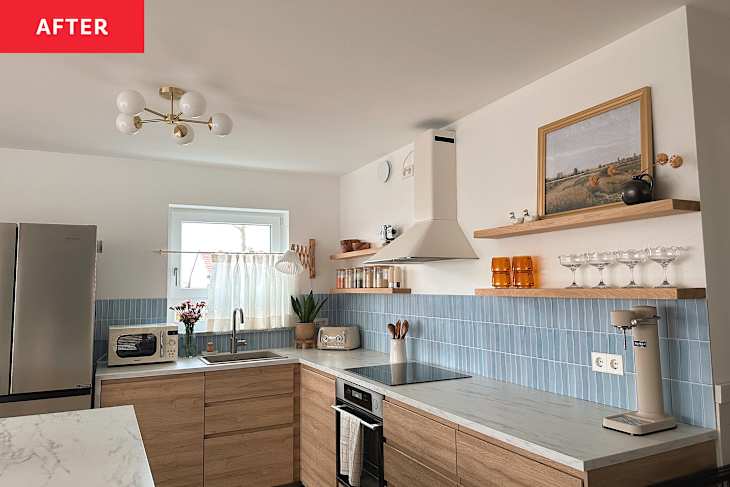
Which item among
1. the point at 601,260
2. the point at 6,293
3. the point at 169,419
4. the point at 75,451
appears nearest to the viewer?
the point at 75,451

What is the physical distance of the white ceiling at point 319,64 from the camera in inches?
74.0

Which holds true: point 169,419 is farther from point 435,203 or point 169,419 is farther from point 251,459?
point 435,203

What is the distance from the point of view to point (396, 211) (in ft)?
12.4

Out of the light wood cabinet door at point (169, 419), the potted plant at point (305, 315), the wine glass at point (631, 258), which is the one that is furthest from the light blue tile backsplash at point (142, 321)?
the wine glass at point (631, 258)

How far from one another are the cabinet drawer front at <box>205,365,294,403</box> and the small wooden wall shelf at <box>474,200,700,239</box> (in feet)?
6.06

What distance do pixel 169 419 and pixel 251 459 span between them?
0.62 meters

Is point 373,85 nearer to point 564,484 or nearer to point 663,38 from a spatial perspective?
point 663,38

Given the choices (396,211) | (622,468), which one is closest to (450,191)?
(396,211)

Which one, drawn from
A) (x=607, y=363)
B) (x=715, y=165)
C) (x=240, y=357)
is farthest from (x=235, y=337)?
(x=715, y=165)

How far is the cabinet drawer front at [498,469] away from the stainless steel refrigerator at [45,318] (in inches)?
90.0

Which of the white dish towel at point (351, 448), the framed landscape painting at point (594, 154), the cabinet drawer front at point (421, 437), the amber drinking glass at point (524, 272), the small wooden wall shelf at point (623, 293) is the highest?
the framed landscape painting at point (594, 154)

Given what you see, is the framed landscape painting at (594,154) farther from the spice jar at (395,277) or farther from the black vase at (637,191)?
the spice jar at (395,277)

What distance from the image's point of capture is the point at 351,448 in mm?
2822

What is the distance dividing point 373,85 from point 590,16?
103 cm
